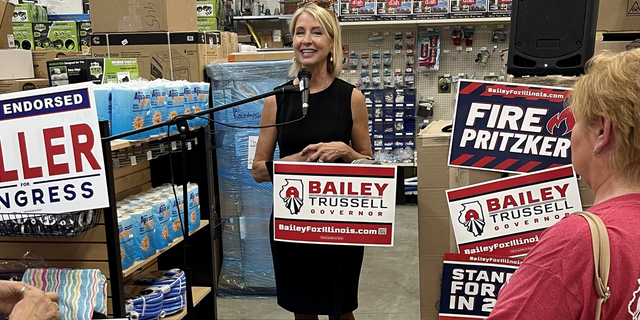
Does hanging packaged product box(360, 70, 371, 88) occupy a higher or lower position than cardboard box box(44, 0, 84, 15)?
lower

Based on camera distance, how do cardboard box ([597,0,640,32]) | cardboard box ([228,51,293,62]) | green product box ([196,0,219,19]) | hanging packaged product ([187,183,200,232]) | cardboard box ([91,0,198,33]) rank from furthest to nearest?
green product box ([196,0,219,19]) → cardboard box ([228,51,293,62]) → cardboard box ([91,0,198,33]) → hanging packaged product ([187,183,200,232]) → cardboard box ([597,0,640,32])

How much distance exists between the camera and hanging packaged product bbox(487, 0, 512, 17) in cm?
587

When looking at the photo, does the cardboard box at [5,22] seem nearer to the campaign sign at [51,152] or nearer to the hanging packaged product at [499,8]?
the campaign sign at [51,152]

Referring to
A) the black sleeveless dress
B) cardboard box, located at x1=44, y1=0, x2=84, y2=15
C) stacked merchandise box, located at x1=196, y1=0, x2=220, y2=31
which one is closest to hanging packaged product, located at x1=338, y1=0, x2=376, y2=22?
stacked merchandise box, located at x1=196, y1=0, x2=220, y2=31

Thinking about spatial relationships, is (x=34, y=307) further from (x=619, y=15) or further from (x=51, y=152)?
(x=619, y=15)

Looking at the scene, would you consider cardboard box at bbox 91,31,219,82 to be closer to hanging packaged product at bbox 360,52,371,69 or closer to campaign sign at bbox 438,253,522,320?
campaign sign at bbox 438,253,522,320

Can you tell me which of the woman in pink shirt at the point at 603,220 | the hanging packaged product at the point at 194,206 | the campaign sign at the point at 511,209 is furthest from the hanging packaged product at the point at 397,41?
the woman in pink shirt at the point at 603,220

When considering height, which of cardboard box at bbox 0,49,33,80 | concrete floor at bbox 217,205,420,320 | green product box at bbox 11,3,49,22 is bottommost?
concrete floor at bbox 217,205,420,320

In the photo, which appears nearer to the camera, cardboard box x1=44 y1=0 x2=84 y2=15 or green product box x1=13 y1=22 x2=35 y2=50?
green product box x1=13 y1=22 x2=35 y2=50

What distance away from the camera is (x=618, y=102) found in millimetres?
933

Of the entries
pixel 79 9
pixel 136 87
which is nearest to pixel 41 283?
pixel 136 87

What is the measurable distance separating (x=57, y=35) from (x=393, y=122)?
3516 mm

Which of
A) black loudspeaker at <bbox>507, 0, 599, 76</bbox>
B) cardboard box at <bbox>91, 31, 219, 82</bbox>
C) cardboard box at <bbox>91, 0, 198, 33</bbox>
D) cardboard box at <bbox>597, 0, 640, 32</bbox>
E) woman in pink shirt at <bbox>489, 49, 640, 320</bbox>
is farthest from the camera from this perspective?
cardboard box at <bbox>91, 31, 219, 82</bbox>

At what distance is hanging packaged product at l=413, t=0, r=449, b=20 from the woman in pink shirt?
5208mm
